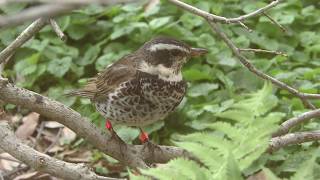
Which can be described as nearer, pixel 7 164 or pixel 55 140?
pixel 7 164

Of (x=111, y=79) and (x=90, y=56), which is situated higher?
(x=111, y=79)

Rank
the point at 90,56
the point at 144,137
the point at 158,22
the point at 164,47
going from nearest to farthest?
the point at 164,47 → the point at 144,137 → the point at 158,22 → the point at 90,56

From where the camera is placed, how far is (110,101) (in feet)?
14.2

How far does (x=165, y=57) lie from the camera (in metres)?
4.39

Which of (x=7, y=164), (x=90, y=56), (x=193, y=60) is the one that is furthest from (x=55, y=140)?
(x=193, y=60)

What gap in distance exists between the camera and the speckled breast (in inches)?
167

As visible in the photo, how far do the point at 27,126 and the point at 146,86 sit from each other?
2.17 m

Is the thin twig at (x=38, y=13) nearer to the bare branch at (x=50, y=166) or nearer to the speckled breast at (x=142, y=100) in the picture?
the bare branch at (x=50, y=166)

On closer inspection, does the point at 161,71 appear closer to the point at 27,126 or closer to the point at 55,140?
the point at 55,140

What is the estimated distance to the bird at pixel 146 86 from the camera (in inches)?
167

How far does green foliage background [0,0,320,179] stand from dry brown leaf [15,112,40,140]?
25 cm

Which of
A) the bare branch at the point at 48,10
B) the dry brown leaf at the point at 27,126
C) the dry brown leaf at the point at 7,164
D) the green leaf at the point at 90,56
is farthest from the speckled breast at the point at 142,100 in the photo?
the bare branch at the point at 48,10

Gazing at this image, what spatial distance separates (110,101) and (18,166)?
1384mm

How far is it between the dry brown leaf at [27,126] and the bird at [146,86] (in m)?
1.68
